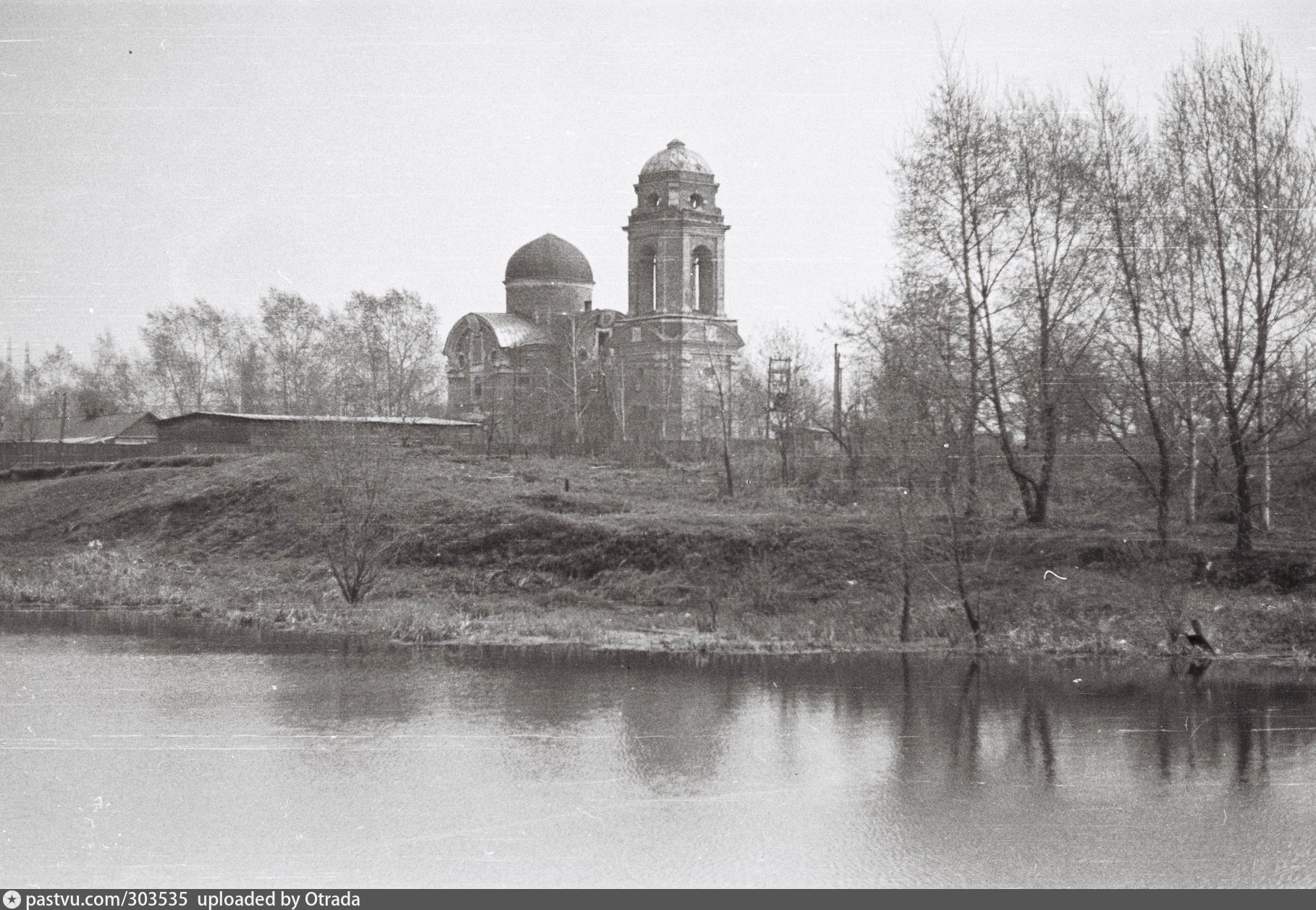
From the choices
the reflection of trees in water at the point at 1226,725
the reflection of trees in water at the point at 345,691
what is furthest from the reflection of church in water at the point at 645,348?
the reflection of trees in water at the point at 1226,725

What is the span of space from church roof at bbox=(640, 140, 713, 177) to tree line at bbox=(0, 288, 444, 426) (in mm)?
11197

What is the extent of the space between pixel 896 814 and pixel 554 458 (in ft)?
104

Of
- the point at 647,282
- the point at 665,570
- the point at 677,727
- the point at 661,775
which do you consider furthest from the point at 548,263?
the point at 661,775

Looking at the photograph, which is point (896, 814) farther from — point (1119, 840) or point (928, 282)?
point (928, 282)

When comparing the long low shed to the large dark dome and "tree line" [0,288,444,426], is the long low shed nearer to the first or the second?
"tree line" [0,288,444,426]

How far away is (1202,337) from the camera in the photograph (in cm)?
2002

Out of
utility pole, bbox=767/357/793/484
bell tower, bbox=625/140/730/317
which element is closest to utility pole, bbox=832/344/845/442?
utility pole, bbox=767/357/793/484

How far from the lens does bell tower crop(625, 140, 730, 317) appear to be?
54469mm

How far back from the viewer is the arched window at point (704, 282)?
55.9m

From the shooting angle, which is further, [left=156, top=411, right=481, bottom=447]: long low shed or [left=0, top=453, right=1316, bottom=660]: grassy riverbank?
[left=156, top=411, right=481, bottom=447]: long low shed

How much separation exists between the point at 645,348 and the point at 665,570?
33.5 meters

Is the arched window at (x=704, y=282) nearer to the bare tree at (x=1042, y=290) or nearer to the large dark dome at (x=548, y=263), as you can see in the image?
the large dark dome at (x=548, y=263)

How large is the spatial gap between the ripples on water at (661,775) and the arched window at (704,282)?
42.5m

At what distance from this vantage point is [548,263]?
214 feet
